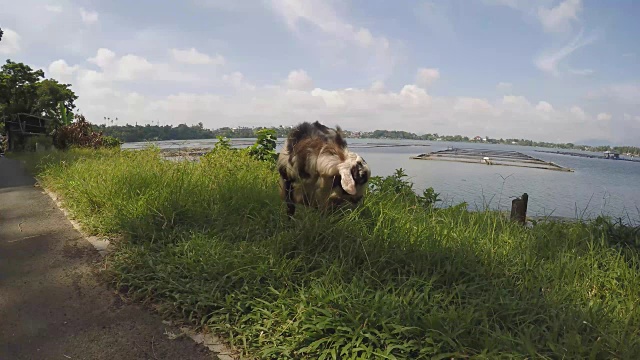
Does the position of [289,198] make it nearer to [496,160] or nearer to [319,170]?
[319,170]

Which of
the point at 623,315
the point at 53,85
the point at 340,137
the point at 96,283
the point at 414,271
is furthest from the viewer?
the point at 53,85

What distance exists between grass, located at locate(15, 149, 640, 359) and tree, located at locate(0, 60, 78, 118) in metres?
23.8

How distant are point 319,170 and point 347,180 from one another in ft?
1.62

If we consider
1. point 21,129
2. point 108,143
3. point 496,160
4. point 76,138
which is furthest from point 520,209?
point 21,129

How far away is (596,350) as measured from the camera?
187 centimetres

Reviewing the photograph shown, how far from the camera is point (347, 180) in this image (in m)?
3.11

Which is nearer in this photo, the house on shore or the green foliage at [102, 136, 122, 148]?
the green foliage at [102, 136, 122, 148]

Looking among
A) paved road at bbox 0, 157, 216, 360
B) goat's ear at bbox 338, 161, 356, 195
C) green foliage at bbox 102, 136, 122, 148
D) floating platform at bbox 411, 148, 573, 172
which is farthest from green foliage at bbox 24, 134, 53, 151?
goat's ear at bbox 338, 161, 356, 195

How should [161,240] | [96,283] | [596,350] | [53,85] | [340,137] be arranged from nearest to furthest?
[596,350], [96,283], [161,240], [340,137], [53,85]

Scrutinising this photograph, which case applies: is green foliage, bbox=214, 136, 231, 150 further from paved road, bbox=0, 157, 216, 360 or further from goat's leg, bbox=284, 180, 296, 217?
goat's leg, bbox=284, 180, 296, 217

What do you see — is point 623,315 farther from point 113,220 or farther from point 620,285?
point 113,220

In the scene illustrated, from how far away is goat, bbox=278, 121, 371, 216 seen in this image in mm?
3225

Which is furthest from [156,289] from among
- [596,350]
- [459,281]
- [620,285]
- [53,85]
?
[53,85]

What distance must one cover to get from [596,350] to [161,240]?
3400mm
